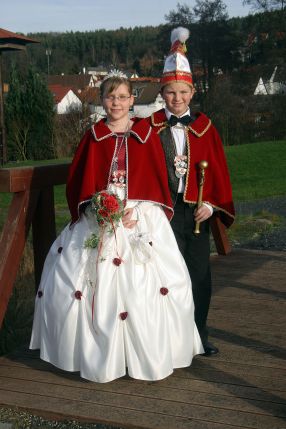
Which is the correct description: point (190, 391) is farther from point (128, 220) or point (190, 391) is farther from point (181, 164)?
point (181, 164)

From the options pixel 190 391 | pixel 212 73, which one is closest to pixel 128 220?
pixel 190 391

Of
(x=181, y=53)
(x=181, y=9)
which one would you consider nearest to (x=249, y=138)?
(x=181, y=9)

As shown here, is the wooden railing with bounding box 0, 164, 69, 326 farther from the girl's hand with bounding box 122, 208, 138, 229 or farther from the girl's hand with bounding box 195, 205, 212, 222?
the girl's hand with bounding box 195, 205, 212, 222

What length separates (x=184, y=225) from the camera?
3871mm

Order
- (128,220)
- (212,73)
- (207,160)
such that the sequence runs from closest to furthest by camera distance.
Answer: (128,220) → (207,160) → (212,73)

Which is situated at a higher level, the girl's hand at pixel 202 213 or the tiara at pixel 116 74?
the tiara at pixel 116 74

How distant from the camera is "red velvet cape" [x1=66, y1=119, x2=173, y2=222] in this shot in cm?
358

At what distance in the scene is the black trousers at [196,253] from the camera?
3852 millimetres

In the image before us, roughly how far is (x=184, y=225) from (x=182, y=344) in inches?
26.4

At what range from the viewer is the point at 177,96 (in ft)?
12.2

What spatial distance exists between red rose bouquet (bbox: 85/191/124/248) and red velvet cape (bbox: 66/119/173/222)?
0.13 metres

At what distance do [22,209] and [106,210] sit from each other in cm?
72

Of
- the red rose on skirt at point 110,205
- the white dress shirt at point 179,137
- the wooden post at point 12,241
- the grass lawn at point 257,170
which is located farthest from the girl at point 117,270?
the grass lawn at point 257,170

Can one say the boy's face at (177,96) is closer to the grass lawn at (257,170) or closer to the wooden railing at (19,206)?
the wooden railing at (19,206)
